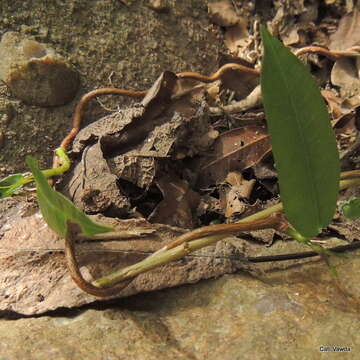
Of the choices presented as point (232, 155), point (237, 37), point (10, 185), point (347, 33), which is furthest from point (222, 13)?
point (10, 185)

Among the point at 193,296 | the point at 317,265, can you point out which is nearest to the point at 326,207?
the point at 317,265

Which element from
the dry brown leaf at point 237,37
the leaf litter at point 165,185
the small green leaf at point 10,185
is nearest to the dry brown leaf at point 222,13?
the dry brown leaf at point 237,37

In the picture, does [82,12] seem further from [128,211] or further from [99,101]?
[128,211]

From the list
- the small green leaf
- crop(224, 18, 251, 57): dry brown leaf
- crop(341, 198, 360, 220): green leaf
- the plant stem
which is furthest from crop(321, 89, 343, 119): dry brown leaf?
the small green leaf

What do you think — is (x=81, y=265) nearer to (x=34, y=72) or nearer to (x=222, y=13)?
(x=34, y=72)

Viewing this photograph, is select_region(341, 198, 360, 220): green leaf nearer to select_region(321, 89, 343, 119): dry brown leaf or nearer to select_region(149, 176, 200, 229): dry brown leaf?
select_region(149, 176, 200, 229): dry brown leaf

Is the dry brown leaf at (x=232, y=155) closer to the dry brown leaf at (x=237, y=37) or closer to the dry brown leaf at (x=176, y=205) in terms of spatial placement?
the dry brown leaf at (x=176, y=205)
